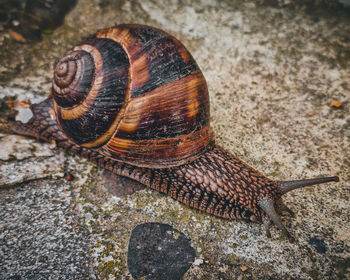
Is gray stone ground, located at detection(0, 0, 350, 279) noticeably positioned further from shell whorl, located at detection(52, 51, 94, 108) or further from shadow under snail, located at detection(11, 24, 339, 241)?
shell whorl, located at detection(52, 51, 94, 108)

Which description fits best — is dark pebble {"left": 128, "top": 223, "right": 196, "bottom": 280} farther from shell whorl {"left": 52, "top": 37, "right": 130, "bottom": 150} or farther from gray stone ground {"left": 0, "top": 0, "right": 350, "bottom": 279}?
shell whorl {"left": 52, "top": 37, "right": 130, "bottom": 150}

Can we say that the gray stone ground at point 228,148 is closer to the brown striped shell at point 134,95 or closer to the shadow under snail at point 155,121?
the shadow under snail at point 155,121

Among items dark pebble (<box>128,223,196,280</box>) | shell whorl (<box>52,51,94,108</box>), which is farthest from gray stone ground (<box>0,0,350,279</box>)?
shell whorl (<box>52,51,94,108</box>)

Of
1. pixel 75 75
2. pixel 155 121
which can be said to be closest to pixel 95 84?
pixel 75 75

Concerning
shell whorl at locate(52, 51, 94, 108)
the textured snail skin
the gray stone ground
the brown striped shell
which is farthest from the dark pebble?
shell whorl at locate(52, 51, 94, 108)

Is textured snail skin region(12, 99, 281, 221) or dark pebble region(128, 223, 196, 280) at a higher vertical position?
textured snail skin region(12, 99, 281, 221)

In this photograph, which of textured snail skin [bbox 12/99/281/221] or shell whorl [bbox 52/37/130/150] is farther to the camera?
textured snail skin [bbox 12/99/281/221]

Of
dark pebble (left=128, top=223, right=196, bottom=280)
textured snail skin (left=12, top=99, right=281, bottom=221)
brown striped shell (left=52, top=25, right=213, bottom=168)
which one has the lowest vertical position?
dark pebble (left=128, top=223, right=196, bottom=280)
